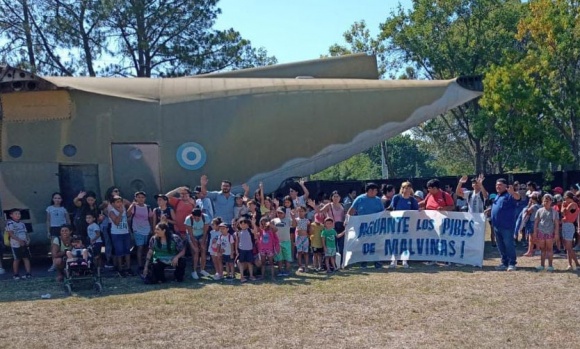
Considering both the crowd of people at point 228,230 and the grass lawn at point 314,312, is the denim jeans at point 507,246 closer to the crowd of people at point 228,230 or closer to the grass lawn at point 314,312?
the crowd of people at point 228,230

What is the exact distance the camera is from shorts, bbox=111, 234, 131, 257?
12375 millimetres

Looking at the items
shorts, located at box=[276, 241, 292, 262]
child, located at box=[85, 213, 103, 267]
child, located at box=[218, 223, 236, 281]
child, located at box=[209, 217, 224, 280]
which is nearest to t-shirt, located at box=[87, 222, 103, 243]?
child, located at box=[85, 213, 103, 267]

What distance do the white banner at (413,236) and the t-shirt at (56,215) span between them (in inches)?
221

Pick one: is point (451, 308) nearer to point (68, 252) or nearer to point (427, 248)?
point (427, 248)

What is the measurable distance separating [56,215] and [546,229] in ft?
30.4

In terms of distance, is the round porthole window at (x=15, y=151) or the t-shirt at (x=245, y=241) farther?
the round porthole window at (x=15, y=151)

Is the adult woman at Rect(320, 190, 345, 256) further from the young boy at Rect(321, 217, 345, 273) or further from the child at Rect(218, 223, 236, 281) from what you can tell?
the child at Rect(218, 223, 236, 281)

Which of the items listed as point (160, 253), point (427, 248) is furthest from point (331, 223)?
point (160, 253)

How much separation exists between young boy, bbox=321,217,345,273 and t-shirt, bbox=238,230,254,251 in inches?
56.8

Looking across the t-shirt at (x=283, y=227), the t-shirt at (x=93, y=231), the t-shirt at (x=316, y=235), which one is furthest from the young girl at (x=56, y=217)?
the t-shirt at (x=316, y=235)

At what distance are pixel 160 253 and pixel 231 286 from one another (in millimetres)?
1500

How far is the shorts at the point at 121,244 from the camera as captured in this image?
40.6ft

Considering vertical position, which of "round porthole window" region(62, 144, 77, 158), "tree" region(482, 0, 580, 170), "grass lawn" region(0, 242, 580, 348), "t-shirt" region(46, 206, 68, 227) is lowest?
"grass lawn" region(0, 242, 580, 348)

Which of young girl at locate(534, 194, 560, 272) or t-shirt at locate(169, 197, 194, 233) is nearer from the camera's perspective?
young girl at locate(534, 194, 560, 272)
